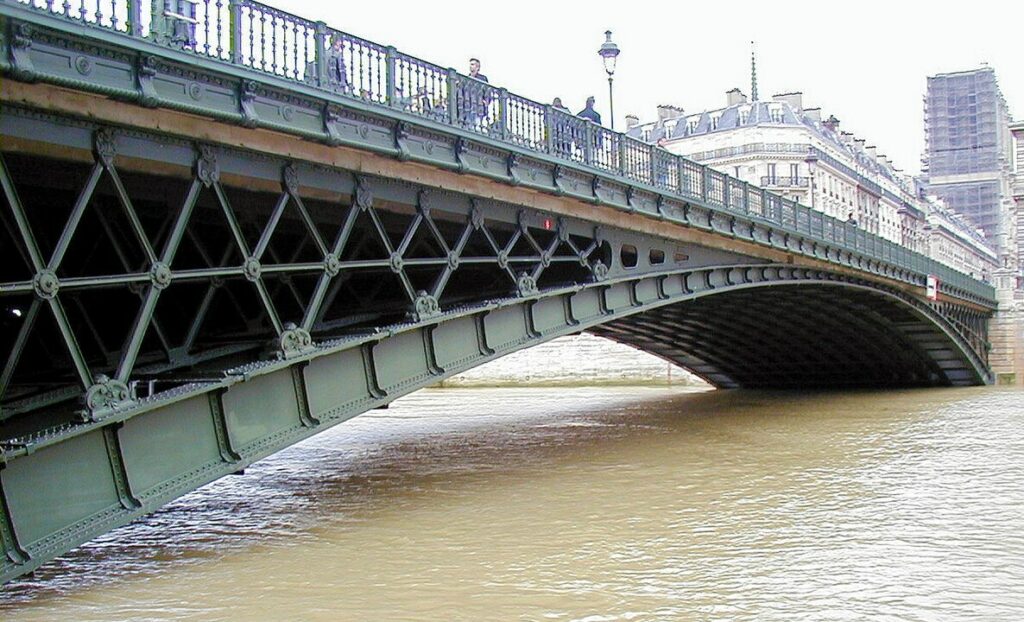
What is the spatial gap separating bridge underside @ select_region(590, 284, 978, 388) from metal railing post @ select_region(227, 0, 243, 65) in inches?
858

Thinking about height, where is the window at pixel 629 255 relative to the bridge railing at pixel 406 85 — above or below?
below

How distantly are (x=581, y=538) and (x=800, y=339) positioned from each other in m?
33.0

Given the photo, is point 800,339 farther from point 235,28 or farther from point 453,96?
point 235,28

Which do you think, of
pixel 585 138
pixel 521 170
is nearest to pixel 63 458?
pixel 521 170

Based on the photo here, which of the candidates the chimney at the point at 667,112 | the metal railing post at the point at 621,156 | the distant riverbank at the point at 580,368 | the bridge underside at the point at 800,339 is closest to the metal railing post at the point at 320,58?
the metal railing post at the point at 621,156

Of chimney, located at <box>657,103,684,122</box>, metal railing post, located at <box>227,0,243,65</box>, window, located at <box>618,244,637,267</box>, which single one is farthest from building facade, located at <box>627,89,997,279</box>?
metal railing post, located at <box>227,0,243,65</box>

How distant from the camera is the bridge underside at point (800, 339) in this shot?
120 feet

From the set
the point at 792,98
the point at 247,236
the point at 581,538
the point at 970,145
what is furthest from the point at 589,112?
the point at 970,145

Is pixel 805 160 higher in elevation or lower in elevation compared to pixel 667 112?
lower

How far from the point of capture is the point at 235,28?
12.1 m

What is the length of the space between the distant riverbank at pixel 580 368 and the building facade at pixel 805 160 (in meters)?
15.7

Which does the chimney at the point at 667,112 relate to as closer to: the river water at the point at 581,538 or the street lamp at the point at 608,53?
the river water at the point at 581,538

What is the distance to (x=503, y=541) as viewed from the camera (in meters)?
13.4

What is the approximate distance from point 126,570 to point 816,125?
83407 millimetres
